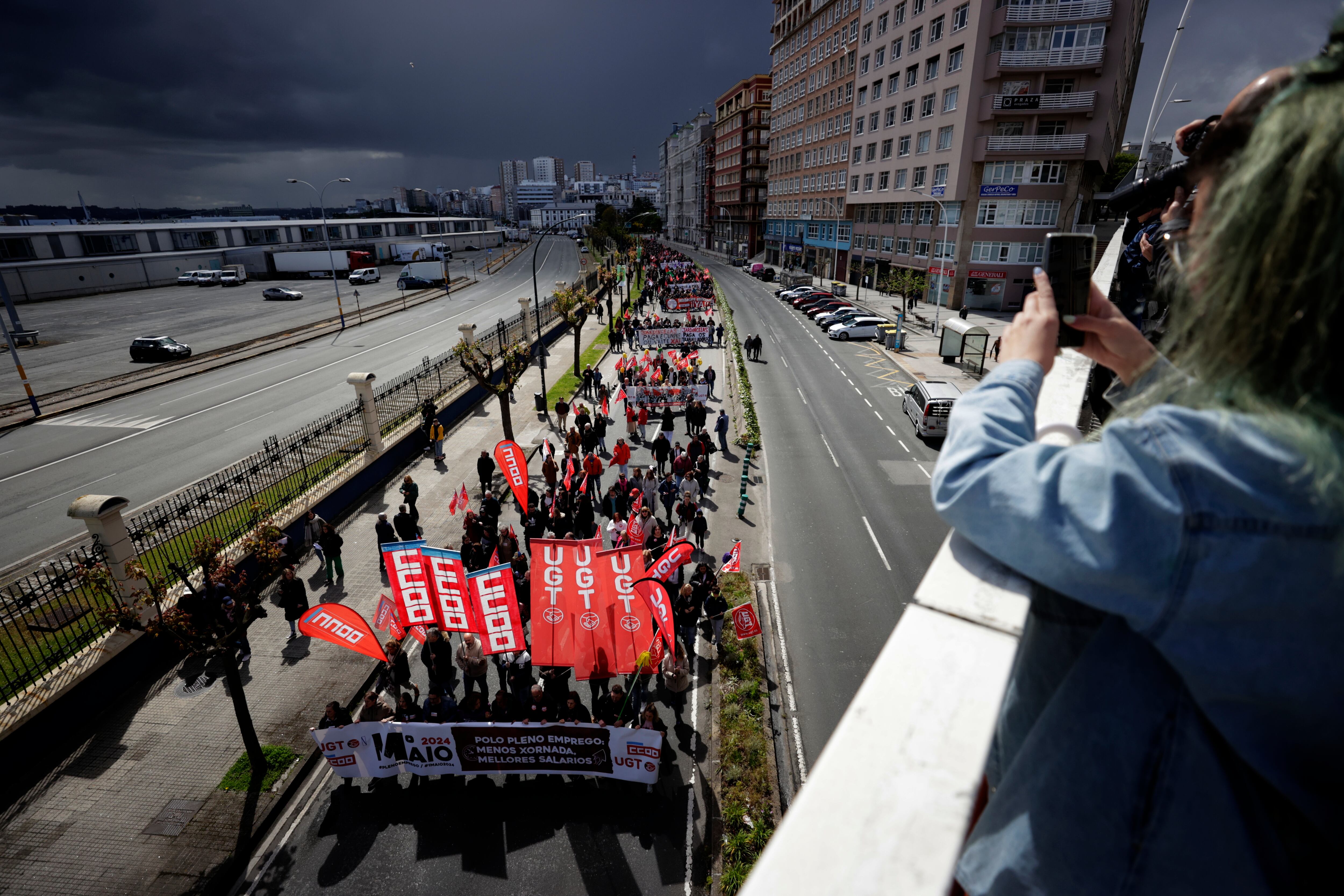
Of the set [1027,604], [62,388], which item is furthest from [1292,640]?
[62,388]

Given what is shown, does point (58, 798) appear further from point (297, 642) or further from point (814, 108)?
point (814, 108)

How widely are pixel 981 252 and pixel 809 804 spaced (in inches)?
2198

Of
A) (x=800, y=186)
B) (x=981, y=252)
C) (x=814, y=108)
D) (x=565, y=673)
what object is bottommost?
(x=565, y=673)

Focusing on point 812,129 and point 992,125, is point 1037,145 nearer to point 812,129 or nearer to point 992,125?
point 992,125

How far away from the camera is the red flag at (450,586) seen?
9953mm

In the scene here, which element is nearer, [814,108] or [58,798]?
[58,798]

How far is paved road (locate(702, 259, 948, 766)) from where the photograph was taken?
40.2ft

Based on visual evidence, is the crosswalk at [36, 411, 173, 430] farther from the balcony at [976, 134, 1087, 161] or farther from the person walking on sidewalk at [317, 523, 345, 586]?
the balcony at [976, 134, 1087, 161]

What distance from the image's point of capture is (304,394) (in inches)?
1144

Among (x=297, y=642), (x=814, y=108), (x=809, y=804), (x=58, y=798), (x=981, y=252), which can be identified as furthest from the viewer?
(x=814, y=108)

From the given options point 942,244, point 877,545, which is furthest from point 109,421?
point 942,244

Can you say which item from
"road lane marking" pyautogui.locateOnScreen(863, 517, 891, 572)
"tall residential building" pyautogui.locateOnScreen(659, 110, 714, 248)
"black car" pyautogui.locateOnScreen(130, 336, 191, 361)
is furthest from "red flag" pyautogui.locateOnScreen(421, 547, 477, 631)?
"tall residential building" pyautogui.locateOnScreen(659, 110, 714, 248)

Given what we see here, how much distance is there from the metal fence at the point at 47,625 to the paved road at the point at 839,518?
12351mm

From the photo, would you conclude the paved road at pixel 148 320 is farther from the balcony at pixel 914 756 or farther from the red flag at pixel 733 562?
the balcony at pixel 914 756
